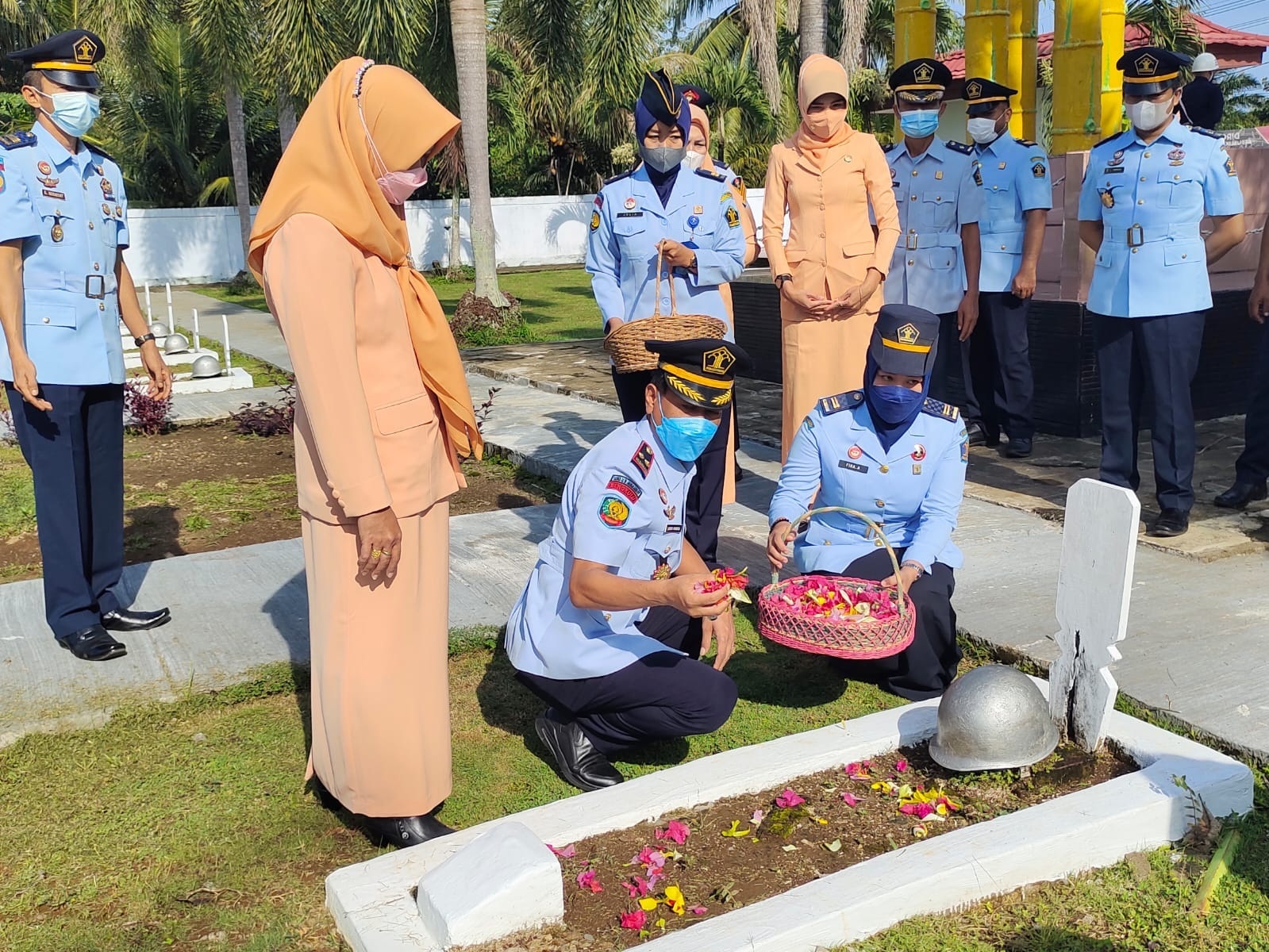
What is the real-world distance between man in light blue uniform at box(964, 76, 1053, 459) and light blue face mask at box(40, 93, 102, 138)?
4.97m

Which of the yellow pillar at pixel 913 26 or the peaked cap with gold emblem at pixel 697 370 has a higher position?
the yellow pillar at pixel 913 26

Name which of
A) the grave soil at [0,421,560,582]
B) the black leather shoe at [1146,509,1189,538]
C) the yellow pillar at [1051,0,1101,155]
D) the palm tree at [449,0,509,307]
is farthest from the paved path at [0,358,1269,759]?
the palm tree at [449,0,509,307]

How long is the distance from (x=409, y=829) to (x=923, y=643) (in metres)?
1.79

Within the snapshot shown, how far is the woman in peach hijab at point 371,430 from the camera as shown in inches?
110

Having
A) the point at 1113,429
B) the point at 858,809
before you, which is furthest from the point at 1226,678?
the point at 1113,429

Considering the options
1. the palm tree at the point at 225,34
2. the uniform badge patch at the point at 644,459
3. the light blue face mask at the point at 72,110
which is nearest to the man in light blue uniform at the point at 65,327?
the light blue face mask at the point at 72,110

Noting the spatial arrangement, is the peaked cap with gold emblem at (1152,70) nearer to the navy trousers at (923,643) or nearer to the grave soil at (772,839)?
the navy trousers at (923,643)

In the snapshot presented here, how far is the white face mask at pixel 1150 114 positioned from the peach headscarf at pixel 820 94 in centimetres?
127

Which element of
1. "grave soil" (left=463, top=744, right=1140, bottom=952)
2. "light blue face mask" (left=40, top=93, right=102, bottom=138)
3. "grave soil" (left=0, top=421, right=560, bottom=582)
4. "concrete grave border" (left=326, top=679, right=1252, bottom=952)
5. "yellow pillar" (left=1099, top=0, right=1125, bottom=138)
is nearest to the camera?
"concrete grave border" (left=326, top=679, right=1252, bottom=952)

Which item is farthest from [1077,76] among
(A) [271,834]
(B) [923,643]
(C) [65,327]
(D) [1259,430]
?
(A) [271,834]

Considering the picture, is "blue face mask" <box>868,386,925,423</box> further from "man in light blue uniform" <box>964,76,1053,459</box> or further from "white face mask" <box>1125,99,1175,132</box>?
"man in light blue uniform" <box>964,76,1053,459</box>

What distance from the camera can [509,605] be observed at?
4.89 metres

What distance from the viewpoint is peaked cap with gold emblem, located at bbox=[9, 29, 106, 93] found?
423 centimetres

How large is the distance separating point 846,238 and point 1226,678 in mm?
2657
